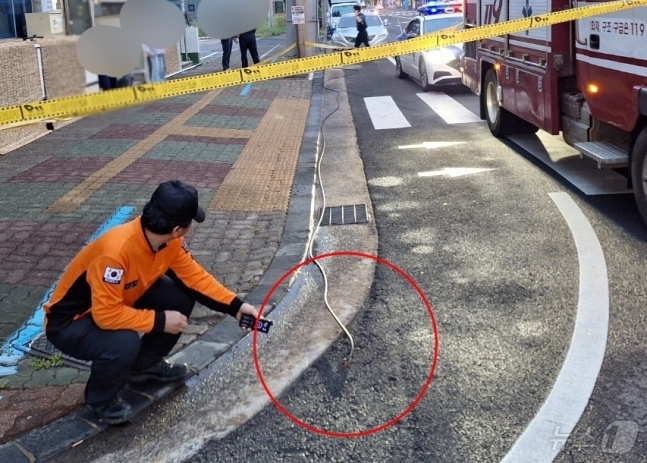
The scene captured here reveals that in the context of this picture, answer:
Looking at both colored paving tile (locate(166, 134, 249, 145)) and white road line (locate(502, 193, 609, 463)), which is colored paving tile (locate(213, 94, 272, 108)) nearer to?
colored paving tile (locate(166, 134, 249, 145))

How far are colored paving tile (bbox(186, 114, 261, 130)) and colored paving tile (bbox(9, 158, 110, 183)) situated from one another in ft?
10.6

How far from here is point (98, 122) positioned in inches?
120

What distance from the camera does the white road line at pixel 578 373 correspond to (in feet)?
11.5

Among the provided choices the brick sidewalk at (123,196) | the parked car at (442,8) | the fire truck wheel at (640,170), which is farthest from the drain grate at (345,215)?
the parked car at (442,8)

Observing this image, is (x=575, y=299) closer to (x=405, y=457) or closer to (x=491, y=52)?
(x=405, y=457)

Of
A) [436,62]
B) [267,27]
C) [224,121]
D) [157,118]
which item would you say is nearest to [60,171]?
[157,118]

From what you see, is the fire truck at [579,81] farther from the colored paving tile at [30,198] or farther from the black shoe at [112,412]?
the colored paving tile at [30,198]

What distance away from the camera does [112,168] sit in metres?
9.50

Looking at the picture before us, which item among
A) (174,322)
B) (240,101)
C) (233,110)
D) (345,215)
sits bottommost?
(345,215)

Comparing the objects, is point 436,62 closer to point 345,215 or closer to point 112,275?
point 345,215

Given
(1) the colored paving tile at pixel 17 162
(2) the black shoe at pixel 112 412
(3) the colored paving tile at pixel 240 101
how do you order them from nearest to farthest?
1. (2) the black shoe at pixel 112 412
2. (1) the colored paving tile at pixel 17 162
3. (3) the colored paving tile at pixel 240 101

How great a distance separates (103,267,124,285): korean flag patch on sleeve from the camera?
3.56m

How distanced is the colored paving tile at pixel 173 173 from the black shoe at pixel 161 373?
4.59 m

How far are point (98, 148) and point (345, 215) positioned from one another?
4.91 m
